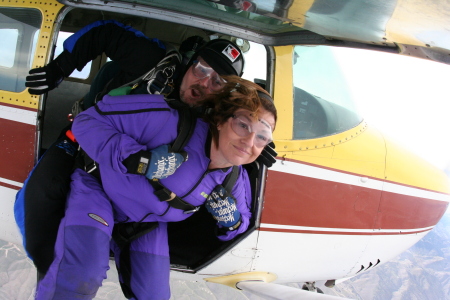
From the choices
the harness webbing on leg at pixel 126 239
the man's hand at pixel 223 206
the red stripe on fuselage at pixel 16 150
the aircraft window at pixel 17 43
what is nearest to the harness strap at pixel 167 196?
the man's hand at pixel 223 206

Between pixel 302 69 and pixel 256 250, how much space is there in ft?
5.03

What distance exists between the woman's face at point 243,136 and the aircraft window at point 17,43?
1.48 metres

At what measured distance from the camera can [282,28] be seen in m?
2.31

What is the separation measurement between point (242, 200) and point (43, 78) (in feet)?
5.13

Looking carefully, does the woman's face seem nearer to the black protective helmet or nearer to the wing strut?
the black protective helmet

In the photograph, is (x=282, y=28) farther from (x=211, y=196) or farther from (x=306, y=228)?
(x=306, y=228)

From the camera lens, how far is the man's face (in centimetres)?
200

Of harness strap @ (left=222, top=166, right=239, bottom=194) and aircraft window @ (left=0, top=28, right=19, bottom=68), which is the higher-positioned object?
aircraft window @ (left=0, top=28, right=19, bottom=68)

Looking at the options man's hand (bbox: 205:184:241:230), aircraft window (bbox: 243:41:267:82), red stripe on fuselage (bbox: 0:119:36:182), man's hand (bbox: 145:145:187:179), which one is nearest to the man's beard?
man's hand (bbox: 145:145:187:179)

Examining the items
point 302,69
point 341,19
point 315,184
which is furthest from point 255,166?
point 341,19

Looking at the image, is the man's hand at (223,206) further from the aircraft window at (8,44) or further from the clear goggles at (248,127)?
the aircraft window at (8,44)

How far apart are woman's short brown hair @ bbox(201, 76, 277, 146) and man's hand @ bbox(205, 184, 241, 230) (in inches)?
14.4

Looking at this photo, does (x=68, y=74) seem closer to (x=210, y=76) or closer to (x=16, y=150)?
(x=16, y=150)

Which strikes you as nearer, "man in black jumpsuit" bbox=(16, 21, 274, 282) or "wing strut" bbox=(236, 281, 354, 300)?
"man in black jumpsuit" bbox=(16, 21, 274, 282)
